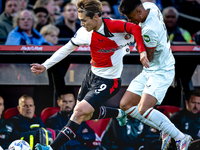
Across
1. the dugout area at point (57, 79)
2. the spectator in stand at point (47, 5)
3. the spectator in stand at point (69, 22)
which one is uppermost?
the spectator in stand at point (47, 5)

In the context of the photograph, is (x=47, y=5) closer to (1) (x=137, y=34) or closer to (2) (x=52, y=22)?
(2) (x=52, y=22)

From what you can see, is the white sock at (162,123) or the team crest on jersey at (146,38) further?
the white sock at (162,123)

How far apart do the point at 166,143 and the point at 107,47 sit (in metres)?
1.56

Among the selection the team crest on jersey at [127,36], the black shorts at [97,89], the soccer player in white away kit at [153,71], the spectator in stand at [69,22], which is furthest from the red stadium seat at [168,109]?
the spectator in stand at [69,22]

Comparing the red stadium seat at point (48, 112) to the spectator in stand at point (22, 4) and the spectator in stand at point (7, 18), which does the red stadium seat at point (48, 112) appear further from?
the spectator in stand at point (22, 4)

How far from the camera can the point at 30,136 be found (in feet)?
15.2

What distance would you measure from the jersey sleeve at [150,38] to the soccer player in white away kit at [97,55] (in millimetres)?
64

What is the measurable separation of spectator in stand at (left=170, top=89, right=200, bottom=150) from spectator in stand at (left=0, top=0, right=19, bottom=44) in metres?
3.10

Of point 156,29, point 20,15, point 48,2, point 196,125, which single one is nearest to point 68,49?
point 156,29

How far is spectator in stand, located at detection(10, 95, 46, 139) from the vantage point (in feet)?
15.5

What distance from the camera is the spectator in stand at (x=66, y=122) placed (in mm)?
4723

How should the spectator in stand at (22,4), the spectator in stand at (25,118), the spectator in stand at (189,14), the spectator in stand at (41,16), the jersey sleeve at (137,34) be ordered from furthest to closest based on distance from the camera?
1. the spectator in stand at (189,14)
2. the spectator in stand at (22,4)
3. the spectator in stand at (41,16)
4. the spectator in stand at (25,118)
5. the jersey sleeve at (137,34)

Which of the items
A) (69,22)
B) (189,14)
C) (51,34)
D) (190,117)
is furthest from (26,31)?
(189,14)

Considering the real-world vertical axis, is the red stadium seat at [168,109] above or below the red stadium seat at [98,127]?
above
